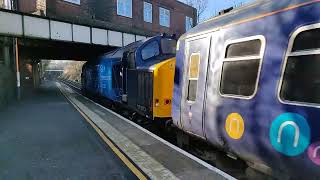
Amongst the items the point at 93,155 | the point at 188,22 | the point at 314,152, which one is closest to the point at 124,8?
the point at 188,22

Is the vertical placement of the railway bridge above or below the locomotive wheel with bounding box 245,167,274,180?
below

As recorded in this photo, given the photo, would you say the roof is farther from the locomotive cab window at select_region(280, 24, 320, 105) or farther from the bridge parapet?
the bridge parapet

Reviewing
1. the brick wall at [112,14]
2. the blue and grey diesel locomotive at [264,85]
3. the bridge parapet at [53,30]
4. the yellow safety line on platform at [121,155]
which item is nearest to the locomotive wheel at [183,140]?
the yellow safety line on platform at [121,155]

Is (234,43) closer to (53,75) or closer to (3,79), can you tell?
(3,79)

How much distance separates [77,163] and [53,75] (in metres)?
130

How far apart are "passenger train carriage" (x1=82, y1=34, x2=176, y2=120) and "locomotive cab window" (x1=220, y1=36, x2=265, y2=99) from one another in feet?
15.7

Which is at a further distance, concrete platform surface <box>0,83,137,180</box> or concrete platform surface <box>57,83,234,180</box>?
concrete platform surface <box>0,83,137,180</box>

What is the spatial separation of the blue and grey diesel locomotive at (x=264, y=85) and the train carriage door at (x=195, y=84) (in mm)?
19

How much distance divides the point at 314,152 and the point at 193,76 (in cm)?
332

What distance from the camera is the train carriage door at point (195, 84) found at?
6266 mm

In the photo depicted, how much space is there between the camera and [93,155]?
→ 308 inches

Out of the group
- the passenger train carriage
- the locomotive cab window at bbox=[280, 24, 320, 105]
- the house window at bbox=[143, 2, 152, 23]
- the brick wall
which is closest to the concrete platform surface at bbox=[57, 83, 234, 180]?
the passenger train carriage

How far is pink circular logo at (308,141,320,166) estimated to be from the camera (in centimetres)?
370

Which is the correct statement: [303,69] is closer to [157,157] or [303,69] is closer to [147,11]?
[157,157]
